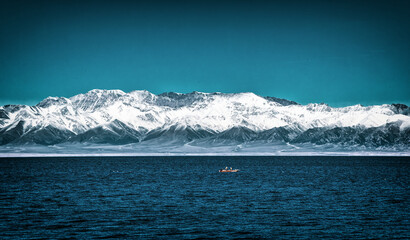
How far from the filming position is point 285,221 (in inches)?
2088

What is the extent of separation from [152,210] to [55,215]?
1095 centimetres

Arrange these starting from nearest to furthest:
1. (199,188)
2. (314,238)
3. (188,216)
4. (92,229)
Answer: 1. (314,238)
2. (92,229)
3. (188,216)
4. (199,188)

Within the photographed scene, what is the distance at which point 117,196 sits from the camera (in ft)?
248

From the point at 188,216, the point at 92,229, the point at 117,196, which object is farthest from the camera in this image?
the point at 117,196

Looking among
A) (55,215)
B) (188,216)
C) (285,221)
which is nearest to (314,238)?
(285,221)

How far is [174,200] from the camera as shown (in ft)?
231

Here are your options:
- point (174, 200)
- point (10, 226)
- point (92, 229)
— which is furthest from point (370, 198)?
point (10, 226)

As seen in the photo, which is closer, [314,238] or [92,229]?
[314,238]

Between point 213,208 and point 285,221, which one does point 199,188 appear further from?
point 285,221

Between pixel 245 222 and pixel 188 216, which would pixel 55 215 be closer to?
pixel 188 216

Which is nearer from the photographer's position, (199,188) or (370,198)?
(370,198)

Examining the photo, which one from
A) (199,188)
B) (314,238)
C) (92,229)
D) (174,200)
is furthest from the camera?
(199,188)

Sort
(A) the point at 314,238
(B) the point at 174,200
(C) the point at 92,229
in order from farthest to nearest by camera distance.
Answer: (B) the point at 174,200
(C) the point at 92,229
(A) the point at 314,238

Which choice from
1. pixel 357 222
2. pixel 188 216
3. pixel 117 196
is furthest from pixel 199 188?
pixel 357 222
